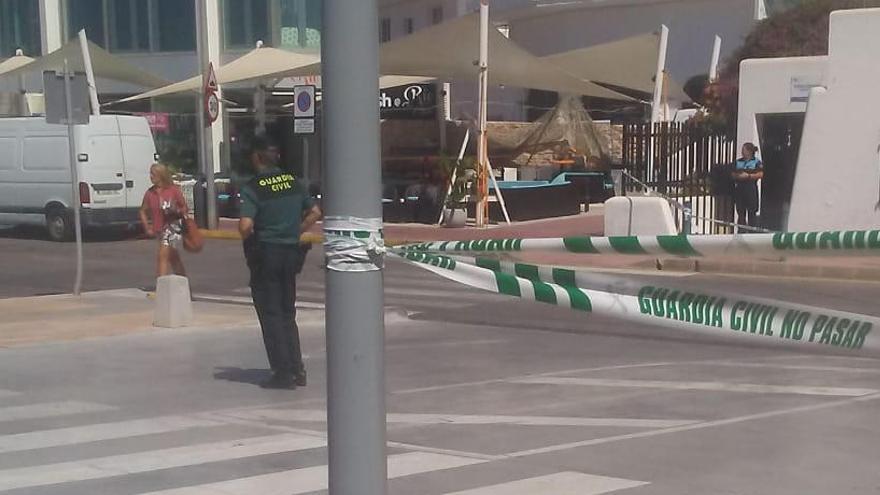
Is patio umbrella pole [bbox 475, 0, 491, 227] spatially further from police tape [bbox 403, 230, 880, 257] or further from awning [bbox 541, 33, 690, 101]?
police tape [bbox 403, 230, 880, 257]

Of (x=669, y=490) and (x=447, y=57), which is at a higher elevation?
(x=447, y=57)

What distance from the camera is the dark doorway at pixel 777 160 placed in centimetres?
2158

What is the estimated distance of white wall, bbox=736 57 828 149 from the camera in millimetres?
20609

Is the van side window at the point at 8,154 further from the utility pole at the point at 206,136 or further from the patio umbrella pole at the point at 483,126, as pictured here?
the patio umbrella pole at the point at 483,126

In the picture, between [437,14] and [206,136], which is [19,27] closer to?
[437,14]

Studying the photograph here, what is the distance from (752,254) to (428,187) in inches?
851

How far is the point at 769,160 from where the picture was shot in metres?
21.8

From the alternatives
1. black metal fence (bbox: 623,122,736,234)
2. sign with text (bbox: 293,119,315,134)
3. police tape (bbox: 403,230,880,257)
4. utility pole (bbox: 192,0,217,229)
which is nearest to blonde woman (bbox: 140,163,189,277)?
black metal fence (bbox: 623,122,736,234)

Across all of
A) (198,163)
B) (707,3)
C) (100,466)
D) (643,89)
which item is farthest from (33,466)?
(707,3)

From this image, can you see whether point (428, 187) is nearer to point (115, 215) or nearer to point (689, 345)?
point (115, 215)

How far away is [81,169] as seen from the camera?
25.1 metres

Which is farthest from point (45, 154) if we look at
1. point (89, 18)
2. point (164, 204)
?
point (89, 18)

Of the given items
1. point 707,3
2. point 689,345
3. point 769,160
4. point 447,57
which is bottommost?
point 689,345

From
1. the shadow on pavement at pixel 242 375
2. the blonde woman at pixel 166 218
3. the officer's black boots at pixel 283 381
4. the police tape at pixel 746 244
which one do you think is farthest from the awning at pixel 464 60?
the police tape at pixel 746 244
